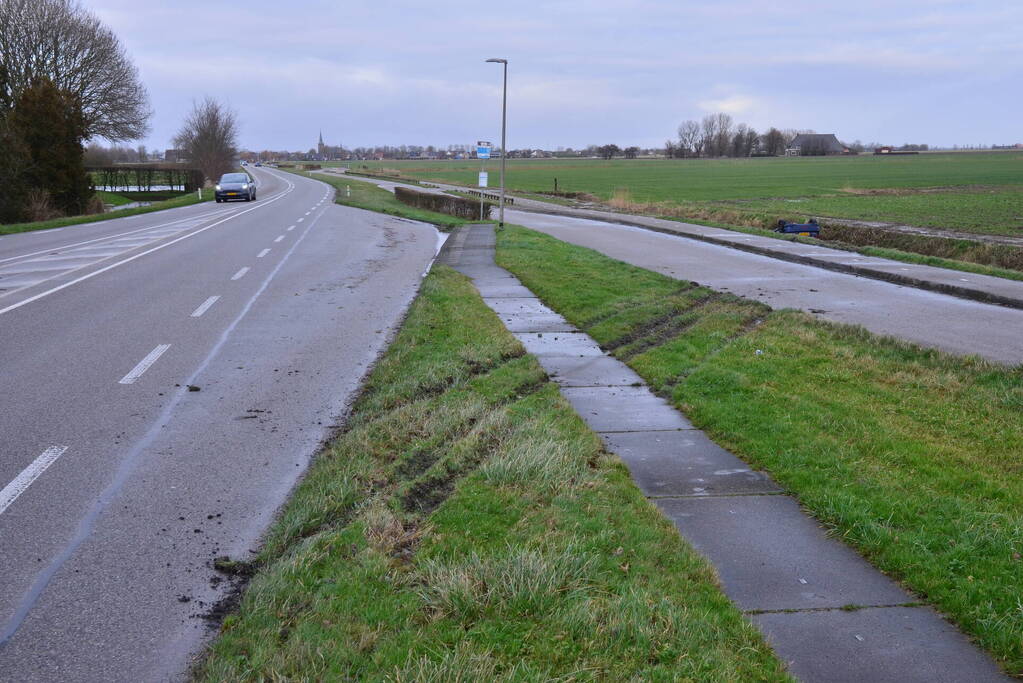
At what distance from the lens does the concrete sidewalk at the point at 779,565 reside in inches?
142

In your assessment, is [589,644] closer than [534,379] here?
Result: Yes

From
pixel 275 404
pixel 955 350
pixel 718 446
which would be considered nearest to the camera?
pixel 718 446

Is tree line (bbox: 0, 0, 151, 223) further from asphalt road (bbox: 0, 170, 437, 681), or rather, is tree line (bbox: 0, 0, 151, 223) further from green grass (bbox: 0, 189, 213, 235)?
asphalt road (bbox: 0, 170, 437, 681)

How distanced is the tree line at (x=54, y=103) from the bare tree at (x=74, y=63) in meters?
0.05

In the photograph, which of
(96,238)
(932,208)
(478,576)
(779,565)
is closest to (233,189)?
(96,238)

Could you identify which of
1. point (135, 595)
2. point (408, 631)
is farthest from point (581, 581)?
point (135, 595)

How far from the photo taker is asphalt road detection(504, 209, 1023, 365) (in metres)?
10.9

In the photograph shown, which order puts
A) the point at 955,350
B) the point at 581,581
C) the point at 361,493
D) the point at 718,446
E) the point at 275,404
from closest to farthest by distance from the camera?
the point at 581,581, the point at 361,493, the point at 718,446, the point at 275,404, the point at 955,350

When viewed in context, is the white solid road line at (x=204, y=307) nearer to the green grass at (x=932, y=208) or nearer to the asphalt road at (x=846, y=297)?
the asphalt road at (x=846, y=297)

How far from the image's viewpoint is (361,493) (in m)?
5.31

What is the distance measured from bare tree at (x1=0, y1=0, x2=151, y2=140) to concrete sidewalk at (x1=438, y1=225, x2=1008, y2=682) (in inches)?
1806

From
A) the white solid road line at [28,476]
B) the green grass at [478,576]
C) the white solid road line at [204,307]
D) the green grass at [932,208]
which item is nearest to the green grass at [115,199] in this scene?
the green grass at [932,208]

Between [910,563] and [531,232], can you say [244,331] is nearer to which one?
[910,563]

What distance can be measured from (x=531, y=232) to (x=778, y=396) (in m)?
19.2
